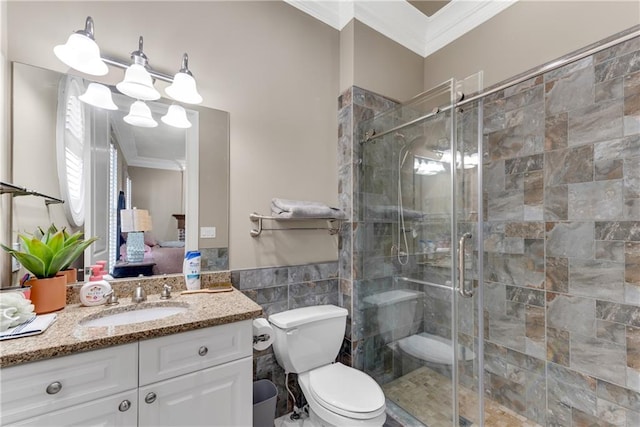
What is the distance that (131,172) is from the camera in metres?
1.42

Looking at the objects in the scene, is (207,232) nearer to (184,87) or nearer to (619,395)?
(184,87)

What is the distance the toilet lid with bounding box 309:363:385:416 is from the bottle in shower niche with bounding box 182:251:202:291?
85 cm

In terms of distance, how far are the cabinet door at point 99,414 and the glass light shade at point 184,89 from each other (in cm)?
133

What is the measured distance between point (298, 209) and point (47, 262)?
3.82ft

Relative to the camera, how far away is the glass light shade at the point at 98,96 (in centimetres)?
130

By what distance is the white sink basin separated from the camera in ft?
3.71

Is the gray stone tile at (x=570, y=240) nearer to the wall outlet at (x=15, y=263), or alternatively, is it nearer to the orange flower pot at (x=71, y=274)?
the orange flower pot at (x=71, y=274)

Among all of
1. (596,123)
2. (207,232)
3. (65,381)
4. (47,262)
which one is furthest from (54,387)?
(596,123)

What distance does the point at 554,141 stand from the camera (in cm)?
168

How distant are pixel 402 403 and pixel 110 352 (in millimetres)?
1715

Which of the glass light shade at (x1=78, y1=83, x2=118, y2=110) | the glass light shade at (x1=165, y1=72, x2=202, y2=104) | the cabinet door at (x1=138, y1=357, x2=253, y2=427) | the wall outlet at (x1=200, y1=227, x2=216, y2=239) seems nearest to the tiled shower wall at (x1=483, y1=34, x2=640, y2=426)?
the cabinet door at (x1=138, y1=357, x2=253, y2=427)

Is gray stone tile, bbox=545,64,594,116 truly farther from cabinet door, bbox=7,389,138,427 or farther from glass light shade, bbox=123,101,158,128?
cabinet door, bbox=7,389,138,427

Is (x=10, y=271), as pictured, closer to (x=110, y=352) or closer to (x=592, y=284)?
(x=110, y=352)

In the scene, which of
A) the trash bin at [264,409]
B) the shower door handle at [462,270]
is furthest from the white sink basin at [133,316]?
the shower door handle at [462,270]
